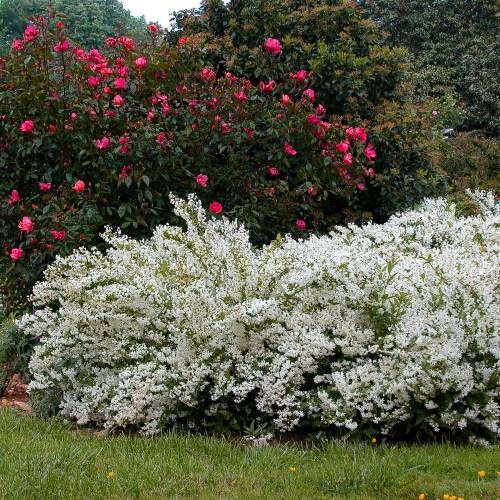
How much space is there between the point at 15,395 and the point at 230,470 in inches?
107

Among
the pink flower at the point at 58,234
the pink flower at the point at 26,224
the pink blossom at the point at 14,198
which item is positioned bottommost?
the pink flower at the point at 58,234

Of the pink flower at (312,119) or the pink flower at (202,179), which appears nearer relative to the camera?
Answer: the pink flower at (202,179)

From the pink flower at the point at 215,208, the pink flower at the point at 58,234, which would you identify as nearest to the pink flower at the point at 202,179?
the pink flower at the point at 215,208

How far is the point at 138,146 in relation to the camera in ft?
18.6

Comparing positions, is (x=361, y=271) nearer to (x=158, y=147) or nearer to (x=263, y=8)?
(x=158, y=147)

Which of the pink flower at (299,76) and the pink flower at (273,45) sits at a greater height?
the pink flower at (273,45)

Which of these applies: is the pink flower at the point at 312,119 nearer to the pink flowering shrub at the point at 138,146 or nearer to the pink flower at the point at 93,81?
the pink flowering shrub at the point at 138,146

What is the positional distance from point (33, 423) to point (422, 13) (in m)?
17.5

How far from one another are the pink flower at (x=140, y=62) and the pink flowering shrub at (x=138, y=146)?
0.01 m

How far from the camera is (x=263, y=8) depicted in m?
7.60

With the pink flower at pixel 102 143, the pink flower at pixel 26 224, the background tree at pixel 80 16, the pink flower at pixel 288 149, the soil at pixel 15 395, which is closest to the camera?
the pink flower at pixel 26 224

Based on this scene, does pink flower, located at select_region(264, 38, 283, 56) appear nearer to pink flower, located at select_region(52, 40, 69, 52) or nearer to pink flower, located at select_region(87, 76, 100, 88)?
pink flower, located at select_region(87, 76, 100, 88)

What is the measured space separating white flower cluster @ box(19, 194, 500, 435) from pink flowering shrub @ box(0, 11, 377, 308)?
776 mm

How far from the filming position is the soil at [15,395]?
Result: 17.9 ft
